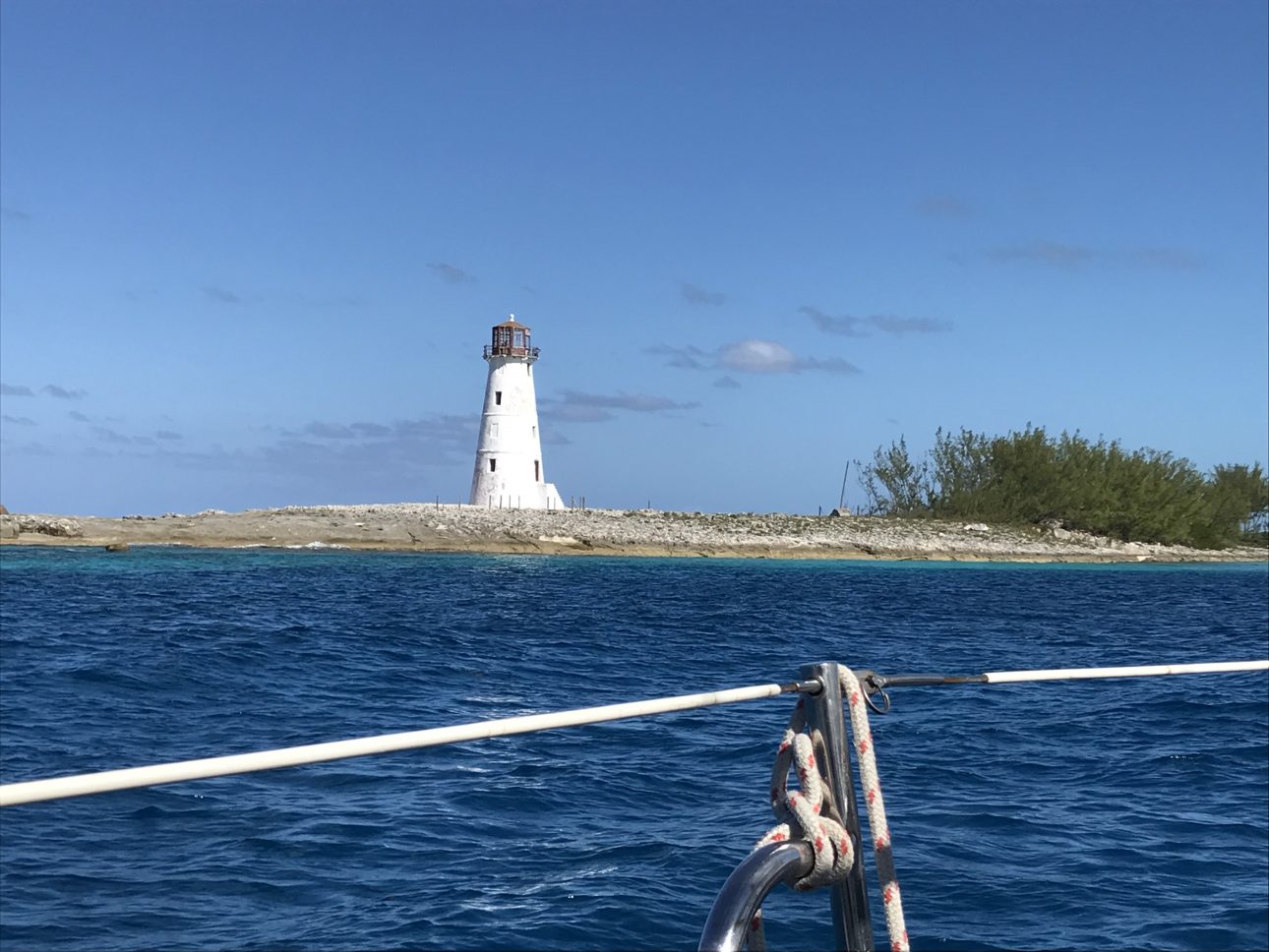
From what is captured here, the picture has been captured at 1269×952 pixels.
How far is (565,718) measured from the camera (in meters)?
2.76

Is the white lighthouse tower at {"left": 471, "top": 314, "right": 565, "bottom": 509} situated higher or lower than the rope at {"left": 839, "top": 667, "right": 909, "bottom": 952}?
higher

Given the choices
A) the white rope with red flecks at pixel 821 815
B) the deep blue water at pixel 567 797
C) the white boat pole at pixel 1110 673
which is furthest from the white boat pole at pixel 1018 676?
the deep blue water at pixel 567 797

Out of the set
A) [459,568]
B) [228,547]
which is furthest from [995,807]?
[228,547]

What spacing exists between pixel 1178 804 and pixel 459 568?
47.9 m

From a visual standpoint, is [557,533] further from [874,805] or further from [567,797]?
[874,805]

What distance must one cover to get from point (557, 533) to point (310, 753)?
69.2 m

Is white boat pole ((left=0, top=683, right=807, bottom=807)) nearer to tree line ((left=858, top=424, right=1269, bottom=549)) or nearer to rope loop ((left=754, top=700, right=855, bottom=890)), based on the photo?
rope loop ((left=754, top=700, right=855, bottom=890))

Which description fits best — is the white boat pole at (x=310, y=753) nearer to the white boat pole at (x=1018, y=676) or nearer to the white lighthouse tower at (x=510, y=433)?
the white boat pole at (x=1018, y=676)

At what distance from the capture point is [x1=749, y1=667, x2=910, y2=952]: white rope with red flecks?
265 centimetres

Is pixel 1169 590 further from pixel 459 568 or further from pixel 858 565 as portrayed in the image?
pixel 459 568

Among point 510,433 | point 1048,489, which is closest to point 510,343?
point 510,433

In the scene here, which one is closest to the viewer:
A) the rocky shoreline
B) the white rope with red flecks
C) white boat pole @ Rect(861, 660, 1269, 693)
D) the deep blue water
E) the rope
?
the white rope with red flecks

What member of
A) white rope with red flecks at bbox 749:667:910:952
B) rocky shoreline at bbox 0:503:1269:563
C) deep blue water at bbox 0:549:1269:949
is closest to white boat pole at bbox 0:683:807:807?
white rope with red flecks at bbox 749:667:910:952

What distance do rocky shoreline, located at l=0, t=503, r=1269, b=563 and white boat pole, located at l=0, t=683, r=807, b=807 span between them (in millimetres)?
64793
